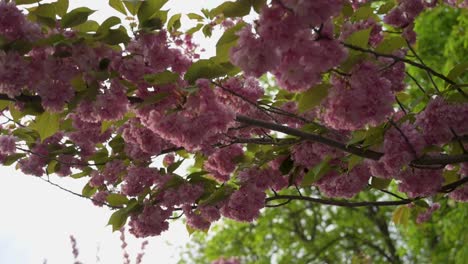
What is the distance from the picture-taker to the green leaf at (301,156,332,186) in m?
2.91

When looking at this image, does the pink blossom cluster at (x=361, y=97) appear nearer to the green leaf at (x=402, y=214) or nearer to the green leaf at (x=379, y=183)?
the green leaf at (x=379, y=183)

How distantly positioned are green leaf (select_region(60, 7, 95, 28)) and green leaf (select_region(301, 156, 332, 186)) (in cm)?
144

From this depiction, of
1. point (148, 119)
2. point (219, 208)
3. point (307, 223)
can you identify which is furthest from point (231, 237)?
point (148, 119)

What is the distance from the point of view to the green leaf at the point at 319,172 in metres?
2.91

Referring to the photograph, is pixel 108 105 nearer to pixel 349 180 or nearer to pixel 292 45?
pixel 292 45

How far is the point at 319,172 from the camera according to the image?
3.17 m

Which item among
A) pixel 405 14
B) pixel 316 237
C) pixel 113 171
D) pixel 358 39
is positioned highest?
pixel 316 237

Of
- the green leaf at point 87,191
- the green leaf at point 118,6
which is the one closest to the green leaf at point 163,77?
the green leaf at point 118,6

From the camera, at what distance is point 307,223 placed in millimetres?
16172

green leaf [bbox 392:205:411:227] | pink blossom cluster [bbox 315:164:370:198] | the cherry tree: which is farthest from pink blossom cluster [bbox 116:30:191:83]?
green leaf [bbox 392:205:411:227]

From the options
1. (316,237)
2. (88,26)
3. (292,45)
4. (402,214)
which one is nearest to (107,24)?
(88,26)

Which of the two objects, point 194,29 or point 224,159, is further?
point 194,29

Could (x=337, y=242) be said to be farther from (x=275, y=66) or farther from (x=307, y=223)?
(x=275, y=66)

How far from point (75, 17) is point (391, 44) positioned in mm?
1399
